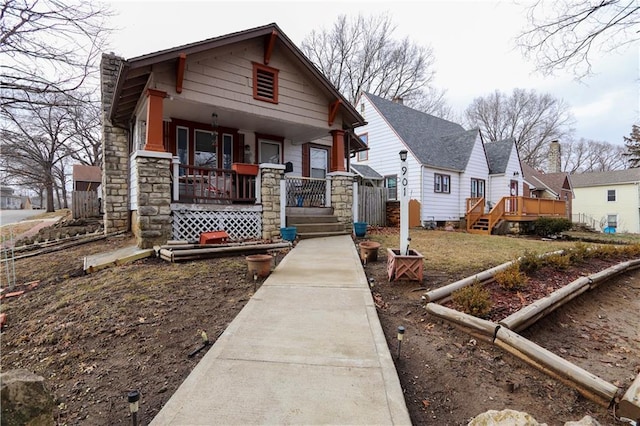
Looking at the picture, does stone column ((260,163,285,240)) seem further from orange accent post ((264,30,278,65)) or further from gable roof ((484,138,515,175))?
gable roof ((484,138,515,175))

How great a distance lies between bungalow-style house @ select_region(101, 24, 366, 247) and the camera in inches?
255

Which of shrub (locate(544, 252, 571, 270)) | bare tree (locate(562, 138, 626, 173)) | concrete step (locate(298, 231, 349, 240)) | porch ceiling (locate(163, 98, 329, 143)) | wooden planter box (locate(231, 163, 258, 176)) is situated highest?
bare tree (locate(562, 138, 626, 173))

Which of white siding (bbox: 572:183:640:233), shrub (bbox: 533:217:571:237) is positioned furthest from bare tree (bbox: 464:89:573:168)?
shrub (bbox: 533:217:571:237)

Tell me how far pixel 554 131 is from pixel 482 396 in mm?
38113

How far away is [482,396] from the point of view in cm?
216

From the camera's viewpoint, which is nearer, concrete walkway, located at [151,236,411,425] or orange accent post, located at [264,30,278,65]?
concrete walkway, located at [151,236,411,425]

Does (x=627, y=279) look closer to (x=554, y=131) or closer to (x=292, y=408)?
(x=292, y=408)

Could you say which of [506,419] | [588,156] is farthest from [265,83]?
[588,156]

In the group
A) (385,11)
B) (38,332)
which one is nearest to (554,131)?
(385,11)

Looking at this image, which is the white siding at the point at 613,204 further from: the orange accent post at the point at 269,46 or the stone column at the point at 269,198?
the orange accent post at the point at 269,46

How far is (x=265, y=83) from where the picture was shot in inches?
325

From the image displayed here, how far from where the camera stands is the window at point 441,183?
625 inches

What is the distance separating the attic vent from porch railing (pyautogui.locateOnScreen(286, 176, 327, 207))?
2.80m

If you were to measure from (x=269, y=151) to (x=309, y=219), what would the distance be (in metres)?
3.48
